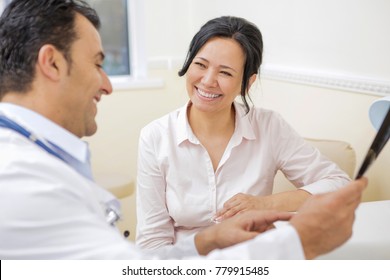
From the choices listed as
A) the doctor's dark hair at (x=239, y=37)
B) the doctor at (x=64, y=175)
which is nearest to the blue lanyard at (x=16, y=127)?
the doctor at (x=64, y=175)

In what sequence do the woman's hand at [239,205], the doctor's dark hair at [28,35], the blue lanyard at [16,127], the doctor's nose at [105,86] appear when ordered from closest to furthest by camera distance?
1. the blue lanyard at [16,127]
2. the doctor's dark hair at [28,35]
3. the doctor's nose at [105,86]
4. the woman's hand at [239,205]

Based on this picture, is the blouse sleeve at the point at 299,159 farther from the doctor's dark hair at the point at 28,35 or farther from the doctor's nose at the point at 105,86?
the doctor's dark hair at the point at 28,35

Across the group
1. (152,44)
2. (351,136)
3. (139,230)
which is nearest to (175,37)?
(152,44)

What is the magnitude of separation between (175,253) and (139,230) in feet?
1.49

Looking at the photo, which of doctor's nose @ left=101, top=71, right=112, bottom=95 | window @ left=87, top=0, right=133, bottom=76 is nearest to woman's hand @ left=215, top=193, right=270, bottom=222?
doctor's nose @ left=101, top=71, right=112, bottom=95

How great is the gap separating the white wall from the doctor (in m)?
0.99

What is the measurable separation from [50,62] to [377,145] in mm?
679

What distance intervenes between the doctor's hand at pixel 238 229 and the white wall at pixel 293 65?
874 millimetres

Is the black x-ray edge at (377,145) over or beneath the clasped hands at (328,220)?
over

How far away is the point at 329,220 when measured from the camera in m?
0.87

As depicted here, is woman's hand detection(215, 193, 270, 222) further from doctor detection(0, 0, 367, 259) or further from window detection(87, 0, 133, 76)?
window detection(87, 0, 133, 76)

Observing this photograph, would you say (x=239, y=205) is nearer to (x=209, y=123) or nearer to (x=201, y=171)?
(x=201, y=171)

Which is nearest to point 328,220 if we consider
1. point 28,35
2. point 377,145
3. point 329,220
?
Answer: point 329,220

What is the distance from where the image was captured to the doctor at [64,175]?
0.80 meters
